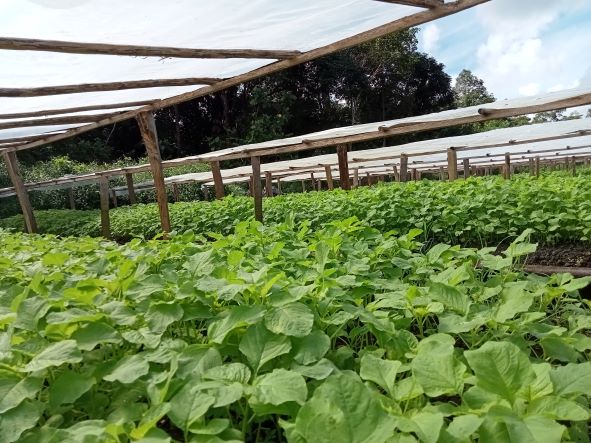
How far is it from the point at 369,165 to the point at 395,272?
1755 centimetres

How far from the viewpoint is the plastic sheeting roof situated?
118 inches

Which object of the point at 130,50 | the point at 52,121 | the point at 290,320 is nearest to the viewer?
the point at 290,320

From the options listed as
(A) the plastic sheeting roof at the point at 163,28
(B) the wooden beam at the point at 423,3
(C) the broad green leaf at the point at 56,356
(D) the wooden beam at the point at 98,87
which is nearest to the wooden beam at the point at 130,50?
(A) the plastic sheeting roof at the point at 163,28

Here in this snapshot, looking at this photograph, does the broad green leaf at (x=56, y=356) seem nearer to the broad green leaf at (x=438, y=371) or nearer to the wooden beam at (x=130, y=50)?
the broad green leaf at (x=438, y=371)

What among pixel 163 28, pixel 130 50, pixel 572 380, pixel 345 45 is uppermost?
pixel 163 28

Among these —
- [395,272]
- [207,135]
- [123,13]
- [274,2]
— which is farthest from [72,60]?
[207,135]

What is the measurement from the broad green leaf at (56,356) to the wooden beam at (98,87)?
3.96m

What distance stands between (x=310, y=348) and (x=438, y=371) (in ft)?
0.83

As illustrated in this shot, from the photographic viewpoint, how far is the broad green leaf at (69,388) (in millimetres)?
875

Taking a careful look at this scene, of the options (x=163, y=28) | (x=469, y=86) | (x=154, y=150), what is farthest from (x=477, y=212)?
(x=469, y=86)

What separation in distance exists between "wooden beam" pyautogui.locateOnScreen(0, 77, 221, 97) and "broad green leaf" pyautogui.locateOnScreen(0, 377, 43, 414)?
13.2 ft

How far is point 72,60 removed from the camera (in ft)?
13.0

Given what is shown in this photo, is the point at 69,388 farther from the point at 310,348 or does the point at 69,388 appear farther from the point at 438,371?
the point at 438,371

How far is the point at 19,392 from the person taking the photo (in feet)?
2.86
